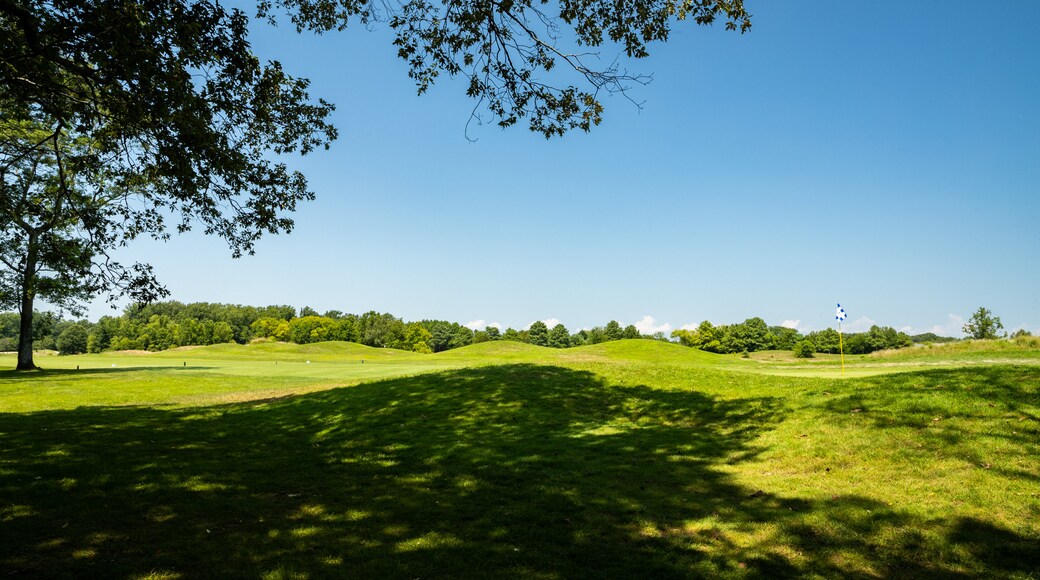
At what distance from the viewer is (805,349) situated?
82375mm

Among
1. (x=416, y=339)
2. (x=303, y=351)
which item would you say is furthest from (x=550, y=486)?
(x=416, y=339)

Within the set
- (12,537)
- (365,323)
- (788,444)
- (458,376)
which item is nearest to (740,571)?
(788,444)

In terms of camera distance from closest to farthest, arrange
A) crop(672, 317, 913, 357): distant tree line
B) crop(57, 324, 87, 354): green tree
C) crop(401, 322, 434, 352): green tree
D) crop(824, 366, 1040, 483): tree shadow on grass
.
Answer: crop(824, 366, 1040, 483): tree shadow on grass, crop(672, 317, 913, 357): distant tree line, crop(401, 322, 434, 352): green tree, crop(57, 324, 87, 354): green tree

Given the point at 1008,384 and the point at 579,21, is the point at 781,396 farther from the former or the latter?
the point at 579,21

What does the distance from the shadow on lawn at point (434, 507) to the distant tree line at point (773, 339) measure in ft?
266

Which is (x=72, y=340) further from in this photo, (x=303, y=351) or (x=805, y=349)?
(x=805, y=349)

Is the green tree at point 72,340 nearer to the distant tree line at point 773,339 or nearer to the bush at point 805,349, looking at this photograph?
the distant tree line at point 773,339

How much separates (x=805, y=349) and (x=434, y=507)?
293ft

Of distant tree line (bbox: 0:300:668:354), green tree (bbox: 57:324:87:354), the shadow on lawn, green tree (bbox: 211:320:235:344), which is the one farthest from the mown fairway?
green tree (bbox: 57:324:87:354)

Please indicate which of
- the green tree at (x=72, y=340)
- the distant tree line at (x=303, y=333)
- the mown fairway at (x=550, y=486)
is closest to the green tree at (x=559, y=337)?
the distant tree line at (x=303, y=333)

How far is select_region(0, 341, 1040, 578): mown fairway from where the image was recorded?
547cm

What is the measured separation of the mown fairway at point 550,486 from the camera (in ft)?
17.9

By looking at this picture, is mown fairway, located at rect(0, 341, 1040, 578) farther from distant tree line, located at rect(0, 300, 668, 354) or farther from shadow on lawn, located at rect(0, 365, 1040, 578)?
distant tree line, located at rect(0, 300, 668, 354)

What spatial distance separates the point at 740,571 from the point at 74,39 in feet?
40.5
